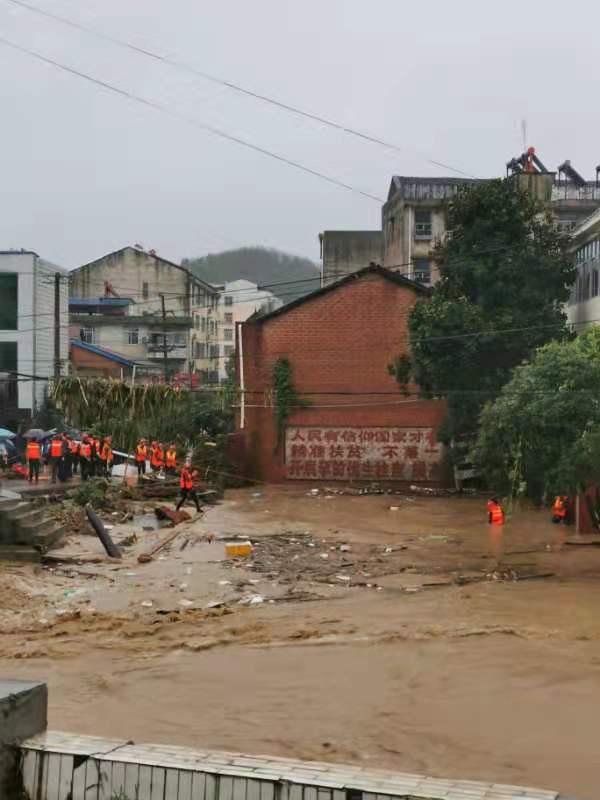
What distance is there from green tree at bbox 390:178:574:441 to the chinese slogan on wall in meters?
4.36

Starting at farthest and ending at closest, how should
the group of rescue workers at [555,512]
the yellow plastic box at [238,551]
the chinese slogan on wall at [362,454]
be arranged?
1. the chinese slogan on wall at [362,454]
2. the group of rescue workers at [555,512]
3. the yellow plastic box at [238,551]

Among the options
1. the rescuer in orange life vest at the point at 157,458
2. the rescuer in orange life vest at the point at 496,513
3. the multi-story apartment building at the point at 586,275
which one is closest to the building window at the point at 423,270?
the multi-story apartment building at the point at 586,275

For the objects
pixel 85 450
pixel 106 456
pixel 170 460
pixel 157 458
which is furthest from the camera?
pixel 170 460

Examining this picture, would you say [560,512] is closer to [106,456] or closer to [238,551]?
[238,551]

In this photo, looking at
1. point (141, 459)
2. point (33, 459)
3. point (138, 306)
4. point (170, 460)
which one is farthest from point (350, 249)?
point (33, 459)

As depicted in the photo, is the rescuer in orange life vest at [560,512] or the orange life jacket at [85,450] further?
the orange life jacket at [85,450]

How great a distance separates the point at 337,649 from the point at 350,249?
49.7 metres

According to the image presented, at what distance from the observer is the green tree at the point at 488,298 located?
2762 centimetres

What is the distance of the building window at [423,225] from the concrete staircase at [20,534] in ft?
117

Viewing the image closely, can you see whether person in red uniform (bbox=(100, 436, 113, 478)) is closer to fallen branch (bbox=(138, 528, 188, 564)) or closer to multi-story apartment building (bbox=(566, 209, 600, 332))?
fallen branch (bbox=(138, 528, 188, 564))

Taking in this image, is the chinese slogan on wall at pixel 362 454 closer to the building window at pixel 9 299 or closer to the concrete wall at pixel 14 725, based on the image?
the building window at pixel 9 299

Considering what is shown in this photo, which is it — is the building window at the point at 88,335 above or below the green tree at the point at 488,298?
above

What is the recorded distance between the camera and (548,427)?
16328 millimetres

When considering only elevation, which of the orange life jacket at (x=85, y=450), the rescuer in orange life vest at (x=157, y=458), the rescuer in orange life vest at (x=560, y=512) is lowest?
the rescuer in orange life vest at (x=560, y=512)
